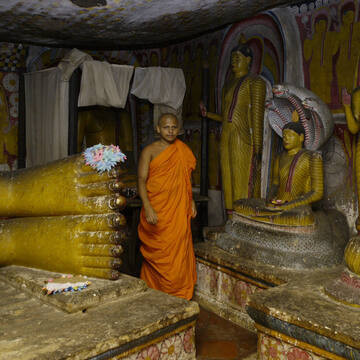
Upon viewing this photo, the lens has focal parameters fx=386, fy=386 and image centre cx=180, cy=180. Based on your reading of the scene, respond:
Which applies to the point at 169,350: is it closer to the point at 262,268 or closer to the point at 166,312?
the point at 166,312

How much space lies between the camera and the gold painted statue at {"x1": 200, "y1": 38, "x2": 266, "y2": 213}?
439 cm

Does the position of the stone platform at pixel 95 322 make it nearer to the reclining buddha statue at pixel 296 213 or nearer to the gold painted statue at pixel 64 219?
the gold painted statue at pixel 64 219

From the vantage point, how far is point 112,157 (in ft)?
7.72

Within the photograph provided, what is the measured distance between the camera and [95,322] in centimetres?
186

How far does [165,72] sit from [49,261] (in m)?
3.48

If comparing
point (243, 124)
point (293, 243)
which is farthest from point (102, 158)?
point (243, 124)

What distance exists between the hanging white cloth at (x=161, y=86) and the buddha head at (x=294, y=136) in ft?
6.80

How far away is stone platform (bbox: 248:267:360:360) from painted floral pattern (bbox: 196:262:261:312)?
75cm

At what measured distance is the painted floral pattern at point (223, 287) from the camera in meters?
3.18

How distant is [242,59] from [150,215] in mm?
2190

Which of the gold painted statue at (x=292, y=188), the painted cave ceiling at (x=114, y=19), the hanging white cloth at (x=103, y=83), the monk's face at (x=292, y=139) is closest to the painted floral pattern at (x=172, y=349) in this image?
the gold painted statue at (x=292, y=188)

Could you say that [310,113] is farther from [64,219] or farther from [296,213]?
[64,219]

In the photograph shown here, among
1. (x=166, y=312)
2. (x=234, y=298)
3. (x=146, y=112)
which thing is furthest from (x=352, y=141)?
(x=146, y=112)

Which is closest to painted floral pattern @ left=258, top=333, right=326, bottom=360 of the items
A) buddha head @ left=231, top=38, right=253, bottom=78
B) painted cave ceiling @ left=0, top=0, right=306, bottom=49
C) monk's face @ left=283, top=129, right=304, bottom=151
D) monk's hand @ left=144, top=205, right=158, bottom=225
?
monk's hand @ left=144, top=205, right=158, bottom=225
